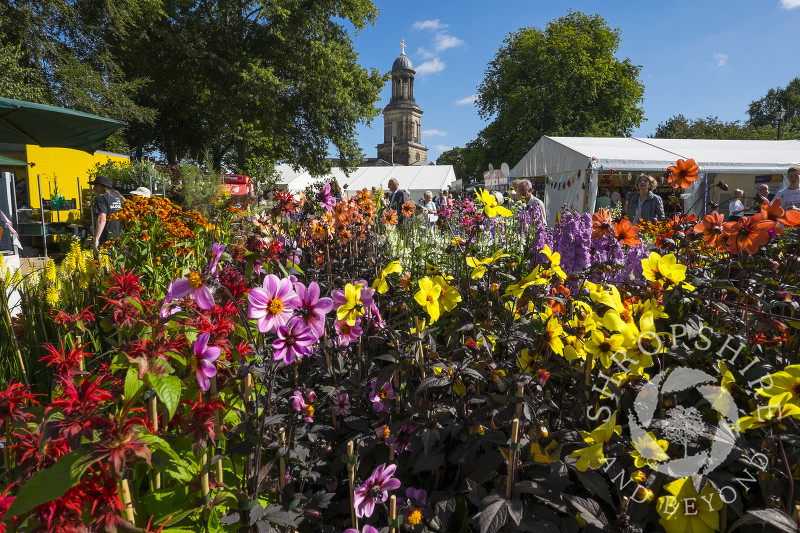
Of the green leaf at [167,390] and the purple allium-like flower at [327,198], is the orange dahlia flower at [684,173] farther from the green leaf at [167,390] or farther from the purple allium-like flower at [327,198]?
the green leaf at [167,390]

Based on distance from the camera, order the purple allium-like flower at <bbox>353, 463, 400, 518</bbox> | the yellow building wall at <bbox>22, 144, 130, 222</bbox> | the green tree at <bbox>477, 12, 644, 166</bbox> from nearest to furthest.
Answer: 1. the purple allium-like flower at <bbox>353, 463, 400, 518</bbox>
2. the yellow building wall at <bbox>22, 144, 130, 222</bbox>
3. the green tree at <bbox>477, 12, 644, 166</bbox>

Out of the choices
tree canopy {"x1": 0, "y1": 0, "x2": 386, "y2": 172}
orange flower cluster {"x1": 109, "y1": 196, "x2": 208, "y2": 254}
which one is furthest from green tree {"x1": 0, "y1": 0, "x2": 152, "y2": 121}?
orange flower cluster {"x1": 109, "y1": 196, "x2": 208, "y2": 254}

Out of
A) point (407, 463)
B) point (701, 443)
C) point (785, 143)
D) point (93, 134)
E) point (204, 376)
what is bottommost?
point (407, 463)

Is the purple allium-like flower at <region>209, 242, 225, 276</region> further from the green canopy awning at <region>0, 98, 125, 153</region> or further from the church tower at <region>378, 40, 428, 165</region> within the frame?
the church tower at <region>378, 40, 428, 165</region>

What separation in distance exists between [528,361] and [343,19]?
22446 mm

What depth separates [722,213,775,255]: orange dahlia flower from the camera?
142 centimetres

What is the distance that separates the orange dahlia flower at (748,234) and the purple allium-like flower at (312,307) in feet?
4.24

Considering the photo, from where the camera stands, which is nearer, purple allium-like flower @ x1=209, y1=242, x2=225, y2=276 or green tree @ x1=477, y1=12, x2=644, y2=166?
purple allium-like flower @ x1=209, y1=242, x2=225, y2=276

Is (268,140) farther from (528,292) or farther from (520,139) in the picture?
(528,292)

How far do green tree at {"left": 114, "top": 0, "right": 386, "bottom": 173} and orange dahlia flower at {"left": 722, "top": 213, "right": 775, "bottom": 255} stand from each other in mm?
18574

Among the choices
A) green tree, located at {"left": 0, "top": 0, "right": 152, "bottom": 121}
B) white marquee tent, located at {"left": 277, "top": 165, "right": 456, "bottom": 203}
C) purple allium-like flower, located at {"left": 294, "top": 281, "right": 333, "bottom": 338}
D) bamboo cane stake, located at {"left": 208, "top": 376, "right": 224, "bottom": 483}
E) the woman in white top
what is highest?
green tree, located at {"left": 0, "top": 0, "right": 152, "bottom": 121}

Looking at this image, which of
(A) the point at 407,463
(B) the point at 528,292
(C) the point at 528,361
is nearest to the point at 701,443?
(C) the point at 528,361

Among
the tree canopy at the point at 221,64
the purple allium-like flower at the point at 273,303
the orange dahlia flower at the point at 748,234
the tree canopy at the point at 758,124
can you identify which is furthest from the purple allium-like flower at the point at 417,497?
the tree canopy at the point at 758,124

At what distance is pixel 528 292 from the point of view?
1.67m
